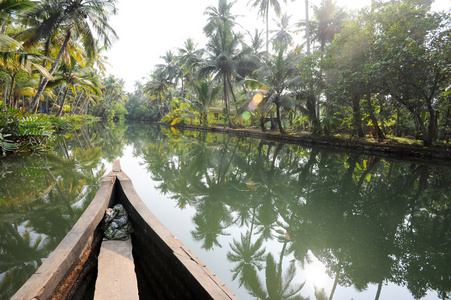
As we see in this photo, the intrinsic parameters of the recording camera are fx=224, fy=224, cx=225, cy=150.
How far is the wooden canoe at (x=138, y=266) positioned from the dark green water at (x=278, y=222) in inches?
26.4

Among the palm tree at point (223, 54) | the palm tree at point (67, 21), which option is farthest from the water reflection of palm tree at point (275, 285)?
the palm tree at point (223, 54)

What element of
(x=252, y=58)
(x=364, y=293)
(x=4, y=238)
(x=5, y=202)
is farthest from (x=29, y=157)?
(x=252, y=58)

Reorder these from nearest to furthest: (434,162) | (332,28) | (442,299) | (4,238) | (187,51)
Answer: (442,299) → (4,238) → (434,162) → (332,28) → (187,51)

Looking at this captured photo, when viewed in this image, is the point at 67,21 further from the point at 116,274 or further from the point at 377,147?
the point at 377,147

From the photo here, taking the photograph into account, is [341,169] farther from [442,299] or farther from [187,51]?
[187,51]

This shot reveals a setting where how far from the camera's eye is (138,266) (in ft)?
7.42

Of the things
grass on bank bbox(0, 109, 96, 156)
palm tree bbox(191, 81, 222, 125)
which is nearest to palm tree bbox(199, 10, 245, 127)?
palm tree bbox(191, 81, 222, 125)

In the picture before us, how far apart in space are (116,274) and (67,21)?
13.2 m

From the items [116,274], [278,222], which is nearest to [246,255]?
[278,222]

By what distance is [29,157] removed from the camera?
7348 millimetres

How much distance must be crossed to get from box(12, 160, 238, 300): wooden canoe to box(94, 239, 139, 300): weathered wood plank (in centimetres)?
15

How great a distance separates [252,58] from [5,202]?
18.3m

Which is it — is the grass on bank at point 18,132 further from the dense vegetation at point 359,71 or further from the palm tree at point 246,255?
the dense vegetation at point 359,71

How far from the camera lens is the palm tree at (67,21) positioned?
1055 centimetres
